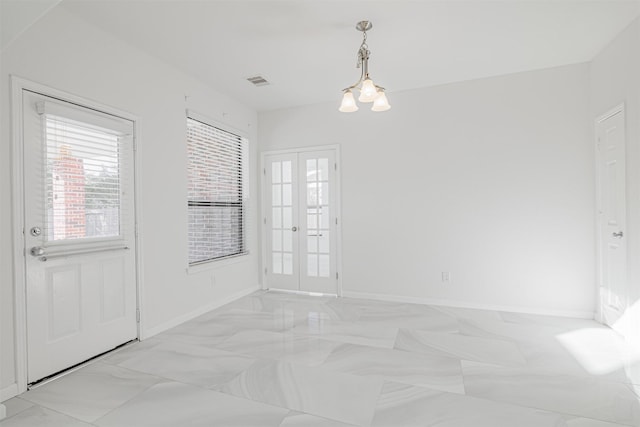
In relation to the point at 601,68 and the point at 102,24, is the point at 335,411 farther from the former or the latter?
the point at 601,68

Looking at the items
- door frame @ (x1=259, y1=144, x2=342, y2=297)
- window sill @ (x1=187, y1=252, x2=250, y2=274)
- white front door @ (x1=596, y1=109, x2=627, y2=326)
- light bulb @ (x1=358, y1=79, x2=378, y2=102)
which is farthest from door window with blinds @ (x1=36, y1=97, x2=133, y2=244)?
white front door @ (x1=596, y1=109, x2=627, y2=326)

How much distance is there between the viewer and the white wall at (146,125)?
2.26 metres

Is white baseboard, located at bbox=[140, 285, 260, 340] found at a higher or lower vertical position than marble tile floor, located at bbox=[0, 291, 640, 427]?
higher

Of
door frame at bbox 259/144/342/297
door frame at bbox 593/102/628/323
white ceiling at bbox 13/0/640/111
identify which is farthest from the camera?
door frame at bbox 259/144/342/297

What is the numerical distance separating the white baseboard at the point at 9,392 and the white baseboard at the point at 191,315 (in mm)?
1057

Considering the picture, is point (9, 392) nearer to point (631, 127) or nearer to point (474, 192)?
point (474, 192)

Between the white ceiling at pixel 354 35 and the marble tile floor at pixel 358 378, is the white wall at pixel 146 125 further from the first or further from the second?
the marble tile floor at pixel 358 378

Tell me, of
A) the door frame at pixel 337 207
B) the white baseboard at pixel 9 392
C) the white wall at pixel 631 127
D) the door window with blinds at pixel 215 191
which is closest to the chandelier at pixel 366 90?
the door frame at pixel 337 207

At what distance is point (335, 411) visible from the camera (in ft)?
6.89

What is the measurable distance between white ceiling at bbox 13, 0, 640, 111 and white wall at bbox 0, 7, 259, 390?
19 cm

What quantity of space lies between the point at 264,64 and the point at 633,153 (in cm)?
370

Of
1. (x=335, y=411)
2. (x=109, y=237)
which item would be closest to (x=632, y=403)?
(x=335, y=411)

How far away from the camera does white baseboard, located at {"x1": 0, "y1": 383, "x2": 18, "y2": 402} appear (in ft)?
7.23

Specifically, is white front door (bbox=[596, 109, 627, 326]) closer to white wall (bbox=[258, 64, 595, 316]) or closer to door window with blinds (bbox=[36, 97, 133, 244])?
white wall (bbox=[258, 64, 595, 316])
